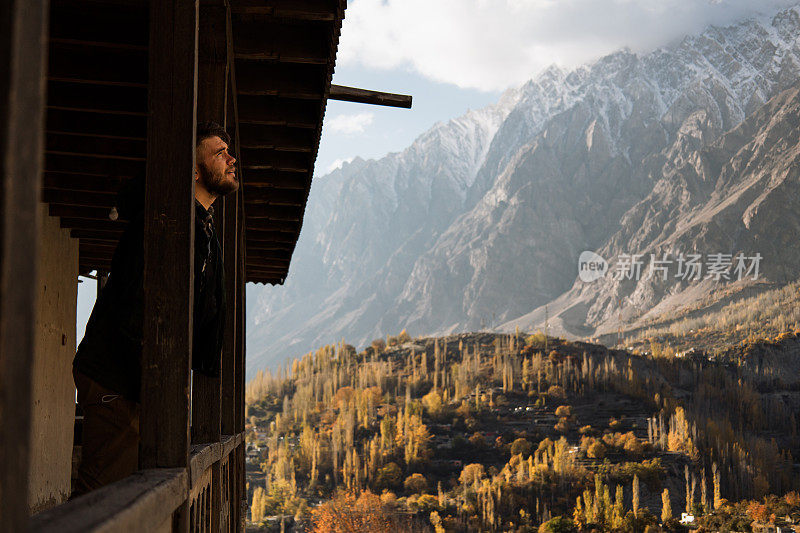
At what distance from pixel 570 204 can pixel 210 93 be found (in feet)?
446

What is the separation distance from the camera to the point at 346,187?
632ft

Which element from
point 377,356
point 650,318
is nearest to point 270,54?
point 377,356

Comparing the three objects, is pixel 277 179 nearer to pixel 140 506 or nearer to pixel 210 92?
pixel 210 92

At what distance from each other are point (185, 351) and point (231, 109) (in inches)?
89.5

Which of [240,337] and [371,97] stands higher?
[371,97]

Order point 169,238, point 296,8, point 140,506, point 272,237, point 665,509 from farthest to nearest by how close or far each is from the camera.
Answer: point 665,509
point 272,237
point 296,8
point 169,238
point 140,506

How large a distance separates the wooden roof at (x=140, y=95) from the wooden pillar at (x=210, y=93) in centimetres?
15

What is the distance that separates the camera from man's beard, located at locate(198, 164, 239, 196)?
2814 millimetres

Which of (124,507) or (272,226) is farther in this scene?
(272,226)

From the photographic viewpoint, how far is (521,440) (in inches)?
1922

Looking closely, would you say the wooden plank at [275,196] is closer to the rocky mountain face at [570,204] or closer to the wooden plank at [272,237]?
the wooden plank at [272,237]

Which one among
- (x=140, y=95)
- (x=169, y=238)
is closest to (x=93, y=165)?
(x=140, y=95)

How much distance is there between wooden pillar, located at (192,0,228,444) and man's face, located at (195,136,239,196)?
0.55 metres

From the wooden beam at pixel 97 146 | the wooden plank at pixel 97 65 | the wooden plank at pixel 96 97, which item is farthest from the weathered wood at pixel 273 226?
the wooden plank at pixel 97 65
